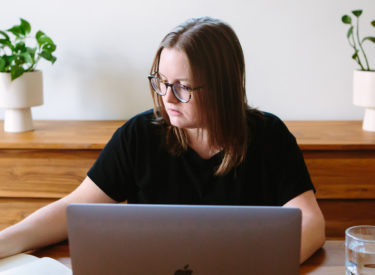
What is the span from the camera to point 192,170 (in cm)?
131

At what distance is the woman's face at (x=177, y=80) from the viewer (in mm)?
1138

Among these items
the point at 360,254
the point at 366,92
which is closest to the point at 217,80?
the point at 360,254

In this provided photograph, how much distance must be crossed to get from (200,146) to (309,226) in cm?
40

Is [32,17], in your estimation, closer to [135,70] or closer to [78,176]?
[135,70]

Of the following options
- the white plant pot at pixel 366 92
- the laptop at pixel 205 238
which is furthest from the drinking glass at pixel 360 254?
the white plant pot at pixel 366 92

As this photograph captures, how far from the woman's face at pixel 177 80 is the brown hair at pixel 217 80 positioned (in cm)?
1

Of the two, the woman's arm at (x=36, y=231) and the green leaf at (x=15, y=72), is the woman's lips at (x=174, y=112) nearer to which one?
the woman's arm at (x=36, y=231)

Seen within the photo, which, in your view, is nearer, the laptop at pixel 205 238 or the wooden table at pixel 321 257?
the laptop at pixel 205 238

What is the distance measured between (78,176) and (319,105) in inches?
46.7

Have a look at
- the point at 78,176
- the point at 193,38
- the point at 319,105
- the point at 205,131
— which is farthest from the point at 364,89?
the point at 78,176

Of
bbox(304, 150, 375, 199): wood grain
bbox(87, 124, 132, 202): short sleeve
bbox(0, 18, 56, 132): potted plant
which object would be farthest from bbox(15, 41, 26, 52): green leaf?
bbox(304, 150, 375, 199): wood grain

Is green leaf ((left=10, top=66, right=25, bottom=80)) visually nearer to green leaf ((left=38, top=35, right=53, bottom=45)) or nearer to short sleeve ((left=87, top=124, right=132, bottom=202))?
green leaf ((left=38, top=35, right=53, bottom=45))

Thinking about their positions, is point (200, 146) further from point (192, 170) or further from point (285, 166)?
point (285, 166)

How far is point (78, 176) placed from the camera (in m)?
1.89
